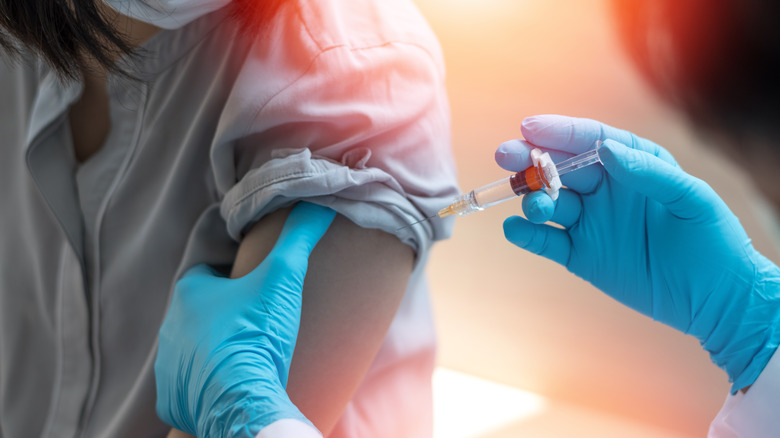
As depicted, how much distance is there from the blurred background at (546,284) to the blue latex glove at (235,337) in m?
0.63

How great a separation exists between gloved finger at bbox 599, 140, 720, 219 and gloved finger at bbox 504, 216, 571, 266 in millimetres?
147

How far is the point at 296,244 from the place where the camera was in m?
0.68

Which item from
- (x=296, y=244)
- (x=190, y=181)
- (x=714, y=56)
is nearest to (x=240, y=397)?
(x=296, y=244)

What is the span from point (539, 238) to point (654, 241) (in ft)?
0.56

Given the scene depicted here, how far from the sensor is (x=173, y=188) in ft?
2.72

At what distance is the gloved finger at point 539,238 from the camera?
2.51ft

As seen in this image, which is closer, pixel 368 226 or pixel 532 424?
pixel 368 226

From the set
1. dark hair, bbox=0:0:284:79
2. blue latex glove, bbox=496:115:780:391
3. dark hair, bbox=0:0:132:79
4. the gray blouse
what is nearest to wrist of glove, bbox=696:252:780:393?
blue latex glove, bbox=496:115:780:391

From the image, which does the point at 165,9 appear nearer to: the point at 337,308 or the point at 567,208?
the point at 337,308

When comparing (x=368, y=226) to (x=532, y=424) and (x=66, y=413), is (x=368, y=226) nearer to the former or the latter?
(x=66, y=413)

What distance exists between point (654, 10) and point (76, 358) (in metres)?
1.20

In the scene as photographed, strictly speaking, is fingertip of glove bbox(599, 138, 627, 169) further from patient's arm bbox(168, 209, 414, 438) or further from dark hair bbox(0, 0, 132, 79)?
dark hair bbox(0, 0, 132, 79)

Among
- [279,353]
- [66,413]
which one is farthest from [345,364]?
[66,413]

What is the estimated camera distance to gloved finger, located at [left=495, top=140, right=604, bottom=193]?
0.71 metres
